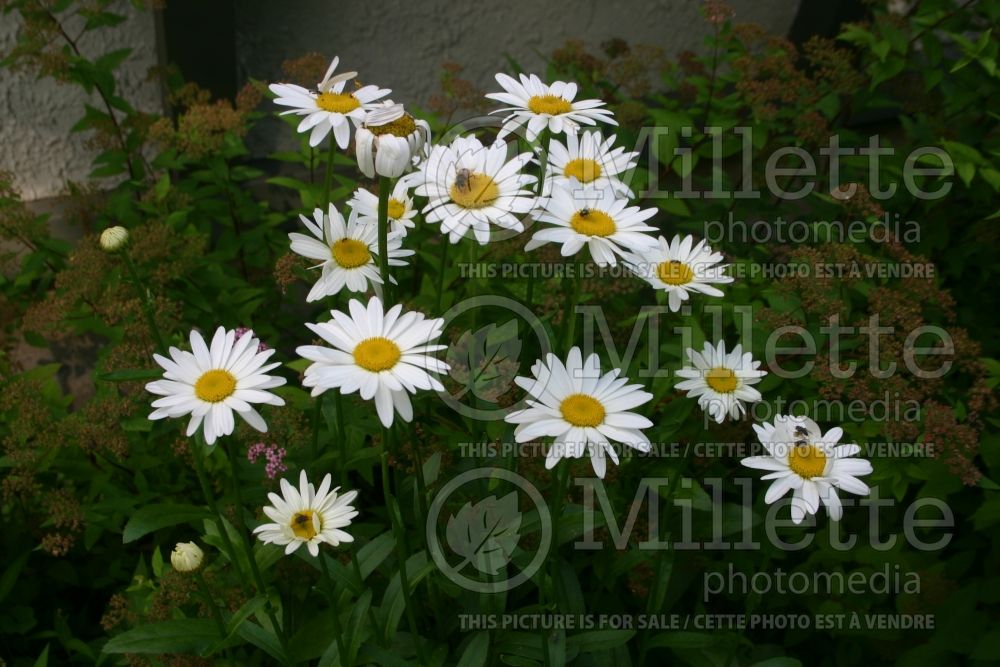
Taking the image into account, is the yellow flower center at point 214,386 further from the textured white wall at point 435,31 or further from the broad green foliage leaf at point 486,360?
the textured white wall at point 435,31

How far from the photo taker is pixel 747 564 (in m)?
1.83

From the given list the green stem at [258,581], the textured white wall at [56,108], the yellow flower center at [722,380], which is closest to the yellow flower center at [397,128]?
the green stem at [258,581]

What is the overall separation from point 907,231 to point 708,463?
0.99 meters

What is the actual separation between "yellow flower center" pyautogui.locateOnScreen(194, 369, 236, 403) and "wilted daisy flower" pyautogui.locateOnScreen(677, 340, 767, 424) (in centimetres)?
69

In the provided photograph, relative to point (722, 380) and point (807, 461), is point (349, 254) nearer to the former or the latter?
point (722, 380)

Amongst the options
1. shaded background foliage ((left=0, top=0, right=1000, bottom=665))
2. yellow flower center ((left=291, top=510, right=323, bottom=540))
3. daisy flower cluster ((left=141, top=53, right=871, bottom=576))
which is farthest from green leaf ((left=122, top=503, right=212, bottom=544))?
yellow flower center ((left=291, top=510, right=323, bottom=540))

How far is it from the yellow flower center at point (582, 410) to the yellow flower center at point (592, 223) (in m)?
0.23

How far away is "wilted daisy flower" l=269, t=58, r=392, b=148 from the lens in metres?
1.23

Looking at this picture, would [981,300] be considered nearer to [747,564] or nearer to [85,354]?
[747,564]

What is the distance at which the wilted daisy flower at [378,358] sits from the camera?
108cm

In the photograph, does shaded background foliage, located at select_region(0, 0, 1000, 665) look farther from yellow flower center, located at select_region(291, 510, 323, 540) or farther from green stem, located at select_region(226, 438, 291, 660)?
yellow flower center, located at select_region(291, 510, 323, 540)

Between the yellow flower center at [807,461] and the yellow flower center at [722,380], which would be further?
the yellow flower center at [722,380]

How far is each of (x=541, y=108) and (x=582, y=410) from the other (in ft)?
1.70

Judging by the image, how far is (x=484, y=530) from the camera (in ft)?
4.70
